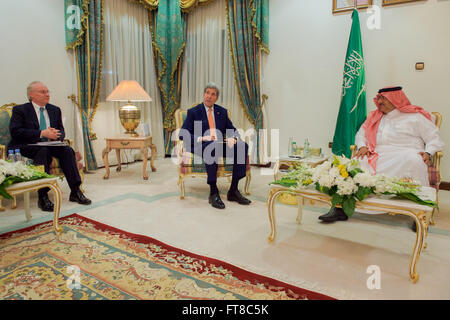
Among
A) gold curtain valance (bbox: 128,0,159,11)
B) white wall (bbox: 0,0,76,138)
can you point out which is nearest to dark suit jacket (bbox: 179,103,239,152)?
white wall (bbox: 0,0,76,138)

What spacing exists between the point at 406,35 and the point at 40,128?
4401 mm

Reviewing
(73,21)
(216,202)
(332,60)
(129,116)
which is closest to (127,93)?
(129,116)

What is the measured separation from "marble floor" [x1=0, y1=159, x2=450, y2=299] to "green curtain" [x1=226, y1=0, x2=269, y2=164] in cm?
176

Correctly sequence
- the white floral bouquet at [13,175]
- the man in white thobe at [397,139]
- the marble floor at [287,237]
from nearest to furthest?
1. the marble floor at [287,237]
2. the white floral bouquet at [13,175]
3. the man in white thobe at [397,139]

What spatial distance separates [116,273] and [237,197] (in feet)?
5.44

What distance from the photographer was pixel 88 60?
449cm

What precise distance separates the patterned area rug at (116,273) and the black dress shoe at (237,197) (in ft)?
3.89

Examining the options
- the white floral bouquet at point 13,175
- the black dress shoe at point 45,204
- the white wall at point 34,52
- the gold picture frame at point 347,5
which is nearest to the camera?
the white floral bouquet at point 13,175

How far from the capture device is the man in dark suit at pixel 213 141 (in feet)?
10.7

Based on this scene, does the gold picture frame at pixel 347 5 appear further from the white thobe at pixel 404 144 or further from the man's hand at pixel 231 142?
the man's hand at pixel 231 142

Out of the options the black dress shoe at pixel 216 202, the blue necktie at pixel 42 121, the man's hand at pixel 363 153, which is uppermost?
the blue necktie at pixel 42 121

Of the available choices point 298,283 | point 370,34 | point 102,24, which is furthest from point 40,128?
point 370,34

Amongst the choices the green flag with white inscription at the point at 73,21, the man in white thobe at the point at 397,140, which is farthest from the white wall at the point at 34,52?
the man in white thobe at the point at 397,140
